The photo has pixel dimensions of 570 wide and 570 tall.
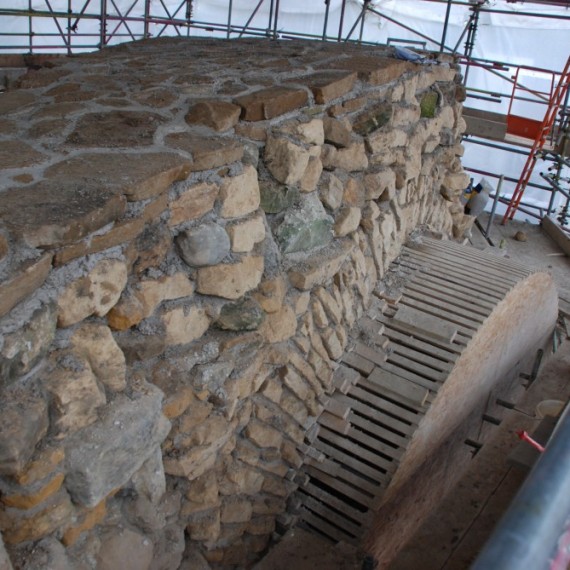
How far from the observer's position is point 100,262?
175 centimetres

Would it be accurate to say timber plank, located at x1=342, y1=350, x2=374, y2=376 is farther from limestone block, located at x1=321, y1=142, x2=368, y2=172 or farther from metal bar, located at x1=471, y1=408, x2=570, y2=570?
metal bar, located at x1=471, y1=408, x2=570, y2=570

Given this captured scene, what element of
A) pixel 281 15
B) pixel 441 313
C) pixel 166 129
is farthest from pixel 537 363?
pixel 281 15

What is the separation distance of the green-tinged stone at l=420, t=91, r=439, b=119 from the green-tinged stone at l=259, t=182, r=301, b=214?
149 cm

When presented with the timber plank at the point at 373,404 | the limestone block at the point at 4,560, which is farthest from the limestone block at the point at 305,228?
the limestone block at the point at 4,560

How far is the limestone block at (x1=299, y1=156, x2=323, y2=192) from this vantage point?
2594mm

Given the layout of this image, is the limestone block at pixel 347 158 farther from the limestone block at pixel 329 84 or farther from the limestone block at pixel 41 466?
the limestone block at pixel 41 466

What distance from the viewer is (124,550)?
Result: 200 cm

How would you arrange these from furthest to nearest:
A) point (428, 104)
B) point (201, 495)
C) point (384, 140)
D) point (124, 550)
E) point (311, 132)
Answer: point (428, 104) → point (384, 140) → point (311, 132) → point (201, 495) → point (124, 550)

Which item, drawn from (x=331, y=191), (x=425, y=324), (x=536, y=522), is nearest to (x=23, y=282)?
(x=536, y=522)

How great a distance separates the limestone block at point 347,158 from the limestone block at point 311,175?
0.11 metres

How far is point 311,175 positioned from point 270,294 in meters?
0.50

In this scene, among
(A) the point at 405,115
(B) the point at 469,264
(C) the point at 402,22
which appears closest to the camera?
(A) the point at 405,115

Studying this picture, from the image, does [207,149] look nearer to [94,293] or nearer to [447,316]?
[94,293]

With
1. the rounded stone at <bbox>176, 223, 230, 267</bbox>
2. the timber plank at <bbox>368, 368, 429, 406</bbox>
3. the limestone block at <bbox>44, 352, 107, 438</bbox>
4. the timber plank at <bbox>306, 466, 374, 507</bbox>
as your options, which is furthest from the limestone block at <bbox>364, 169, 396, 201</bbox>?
the limestone block at <bbox>44, 352, 107, 438</bbox>
